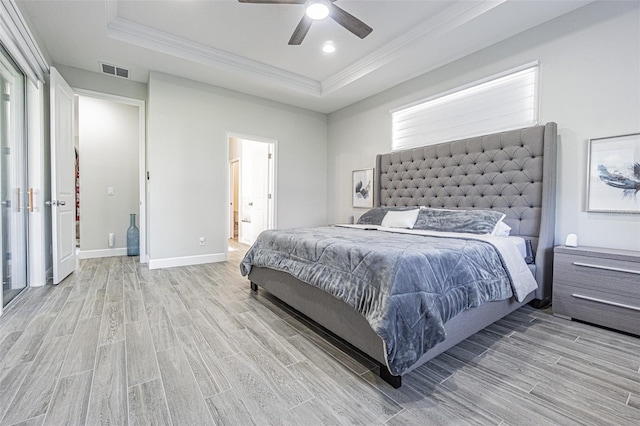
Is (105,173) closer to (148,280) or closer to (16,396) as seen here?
(148,280)

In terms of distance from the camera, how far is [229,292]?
3.08m

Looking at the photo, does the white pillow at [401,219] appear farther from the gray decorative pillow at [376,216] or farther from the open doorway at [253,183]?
the open doorway at [253,183]

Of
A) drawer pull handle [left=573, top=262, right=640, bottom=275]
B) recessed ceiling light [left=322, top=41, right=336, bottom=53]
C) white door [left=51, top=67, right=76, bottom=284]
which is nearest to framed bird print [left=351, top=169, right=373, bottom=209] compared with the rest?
recessed ceiling light [left=322, top=41, right=336, bottom=53]

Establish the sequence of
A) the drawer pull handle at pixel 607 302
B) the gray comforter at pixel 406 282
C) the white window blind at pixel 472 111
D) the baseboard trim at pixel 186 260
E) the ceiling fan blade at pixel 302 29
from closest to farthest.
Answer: the gray comforter at pixel 406 282 → the drawer pull handle at pixel 607 302 → the ceiling fan blade at pixel 302 29 → the white window blind at pixel 472 111 → the baseboard trim at pixel 186 260

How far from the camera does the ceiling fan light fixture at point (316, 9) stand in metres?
2.30

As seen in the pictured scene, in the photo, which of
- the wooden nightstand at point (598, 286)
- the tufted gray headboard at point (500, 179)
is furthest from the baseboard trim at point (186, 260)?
the wooden nightstand at point (598, 286)

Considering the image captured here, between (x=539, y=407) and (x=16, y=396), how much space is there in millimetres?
2542

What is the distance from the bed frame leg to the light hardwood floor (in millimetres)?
30

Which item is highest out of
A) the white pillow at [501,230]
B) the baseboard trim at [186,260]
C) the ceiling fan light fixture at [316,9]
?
the ceiling fan light fixture at [316,9]

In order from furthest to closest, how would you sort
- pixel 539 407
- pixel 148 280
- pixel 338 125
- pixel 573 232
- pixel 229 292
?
pixel 338 125
pixel 148 280
pixel 229 292
pixel 573 232
pixel 539 407

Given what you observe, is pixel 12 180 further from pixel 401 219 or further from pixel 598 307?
pixel 598 307

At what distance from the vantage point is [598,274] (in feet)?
7.30

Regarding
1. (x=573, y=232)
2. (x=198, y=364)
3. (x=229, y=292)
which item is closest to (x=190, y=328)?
(x=198, y=364)

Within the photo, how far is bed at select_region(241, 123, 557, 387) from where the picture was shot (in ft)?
5.10
